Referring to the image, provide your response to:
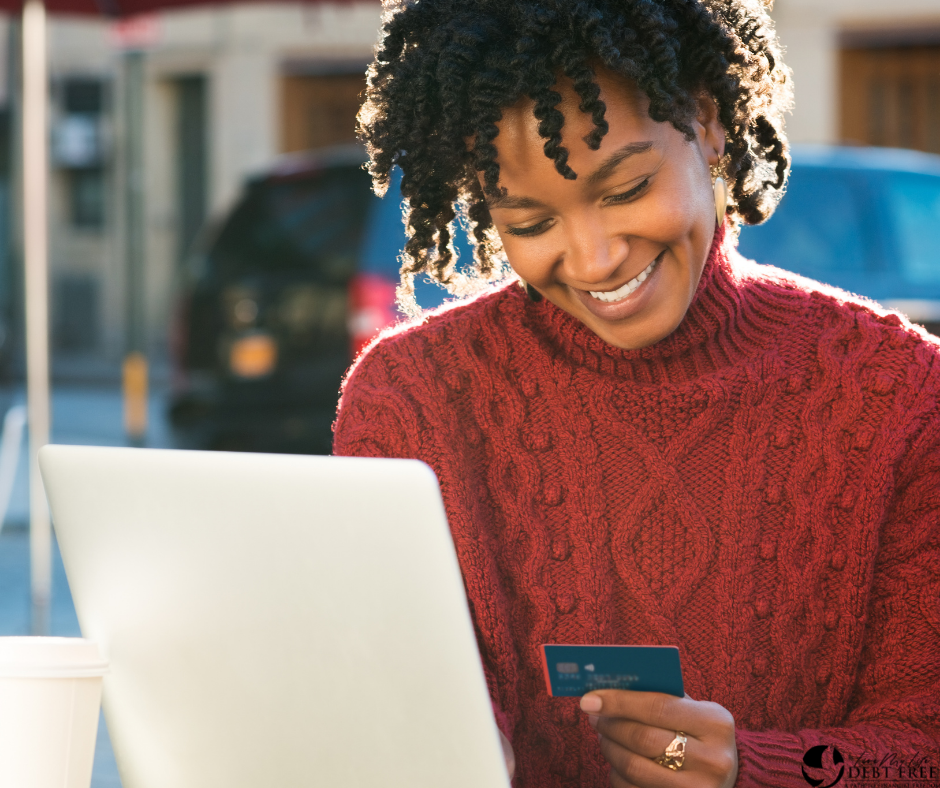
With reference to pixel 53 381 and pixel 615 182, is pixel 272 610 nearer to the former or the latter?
pixel 615 182

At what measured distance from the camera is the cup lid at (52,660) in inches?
41.9

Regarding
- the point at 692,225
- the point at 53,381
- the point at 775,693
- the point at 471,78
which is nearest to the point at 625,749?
the point at 775,693

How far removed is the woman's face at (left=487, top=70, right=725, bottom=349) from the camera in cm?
131

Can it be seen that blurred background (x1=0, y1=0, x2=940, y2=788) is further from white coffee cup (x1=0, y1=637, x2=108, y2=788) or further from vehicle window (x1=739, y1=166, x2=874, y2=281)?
white coffee cup (x1=0, y1=637, x2=108, y2=788)

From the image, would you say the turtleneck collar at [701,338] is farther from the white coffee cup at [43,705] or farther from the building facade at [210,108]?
the building facade at [210,108]

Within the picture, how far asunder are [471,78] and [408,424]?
0.38 m

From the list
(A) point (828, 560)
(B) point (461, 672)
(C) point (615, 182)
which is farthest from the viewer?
(A) point (828, 560)

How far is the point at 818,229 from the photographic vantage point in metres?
4.71

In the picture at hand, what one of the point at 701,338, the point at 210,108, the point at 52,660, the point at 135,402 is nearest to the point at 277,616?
the point at 52,660

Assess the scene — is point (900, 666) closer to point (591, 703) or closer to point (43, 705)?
point (591, 703)

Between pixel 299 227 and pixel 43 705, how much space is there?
4.07 meters

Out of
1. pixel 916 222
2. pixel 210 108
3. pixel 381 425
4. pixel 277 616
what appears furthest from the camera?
pixel 210 108

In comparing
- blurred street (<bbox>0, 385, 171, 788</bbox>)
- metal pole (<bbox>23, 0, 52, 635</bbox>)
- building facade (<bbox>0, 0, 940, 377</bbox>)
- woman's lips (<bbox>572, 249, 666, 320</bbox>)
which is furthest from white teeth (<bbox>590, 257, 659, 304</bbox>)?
building facade (<bbox>0, 0, 940, 377</bbox>)

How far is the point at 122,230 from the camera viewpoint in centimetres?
1309
